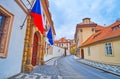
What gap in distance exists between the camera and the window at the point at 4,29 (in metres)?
4.89

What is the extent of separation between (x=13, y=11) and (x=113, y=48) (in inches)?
475

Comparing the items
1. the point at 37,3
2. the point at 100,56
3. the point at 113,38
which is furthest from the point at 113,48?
the point at 37,3

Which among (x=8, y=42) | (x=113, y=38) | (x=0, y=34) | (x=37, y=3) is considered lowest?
(x=8, y=42)

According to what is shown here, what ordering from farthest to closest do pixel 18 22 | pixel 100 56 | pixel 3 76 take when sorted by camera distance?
1. pixel 100 56
2. pixel 18 22
3. pixel 3 76

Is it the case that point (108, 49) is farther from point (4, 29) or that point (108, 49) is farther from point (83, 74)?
point (4, 29)

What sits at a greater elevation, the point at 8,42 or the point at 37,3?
the point at 37,3

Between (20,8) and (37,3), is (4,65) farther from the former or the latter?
(37,3)

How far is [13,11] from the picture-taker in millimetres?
5539

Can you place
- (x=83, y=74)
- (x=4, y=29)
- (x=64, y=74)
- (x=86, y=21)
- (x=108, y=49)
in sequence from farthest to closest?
(x=86, y=21) → (x=108, y=49) → (x=83, y=74) → (x=64, y=74) → (x=4, y=29)

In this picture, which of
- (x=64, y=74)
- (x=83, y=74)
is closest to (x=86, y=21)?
(x=83, y=74)

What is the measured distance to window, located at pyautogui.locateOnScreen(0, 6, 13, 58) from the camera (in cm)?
489

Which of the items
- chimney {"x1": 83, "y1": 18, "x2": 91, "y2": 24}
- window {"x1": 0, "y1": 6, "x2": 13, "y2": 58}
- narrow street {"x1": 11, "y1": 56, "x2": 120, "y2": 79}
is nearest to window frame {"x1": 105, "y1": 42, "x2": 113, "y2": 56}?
narrow street {"x1": 11, "y1": 56, "x2": 120, "y2": 79}

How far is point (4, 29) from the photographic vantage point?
5.06 metres

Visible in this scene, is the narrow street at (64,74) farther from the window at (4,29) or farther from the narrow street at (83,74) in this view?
the window at (4,29)
